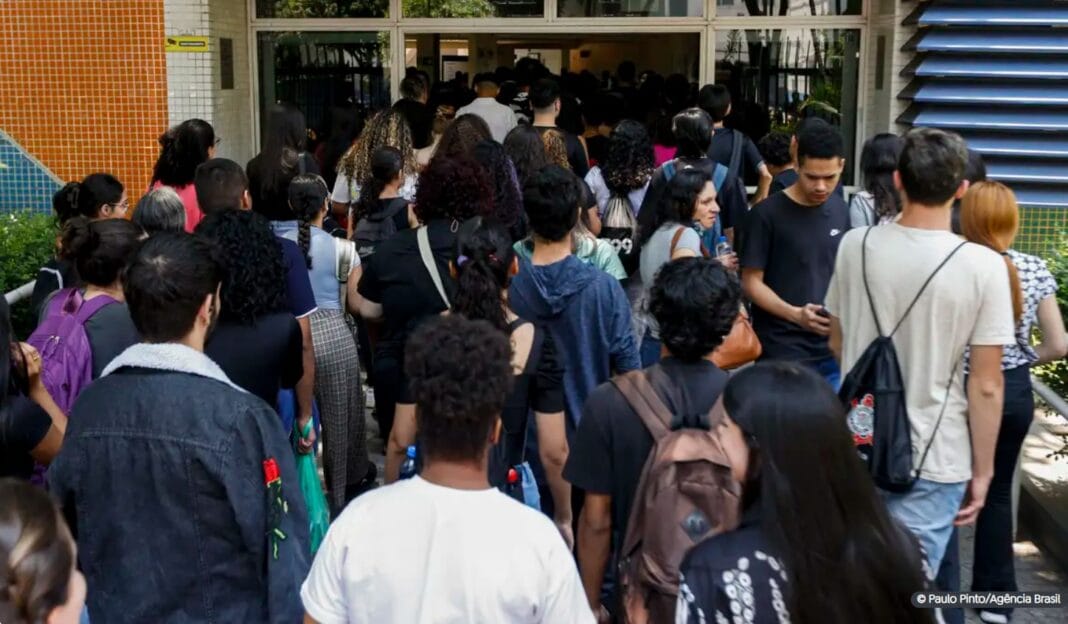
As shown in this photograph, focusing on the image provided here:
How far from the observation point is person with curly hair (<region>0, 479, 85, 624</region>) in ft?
6.66

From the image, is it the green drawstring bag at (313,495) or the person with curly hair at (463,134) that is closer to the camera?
the green drawstring bag at (313,495)

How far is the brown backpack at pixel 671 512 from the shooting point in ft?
9.87

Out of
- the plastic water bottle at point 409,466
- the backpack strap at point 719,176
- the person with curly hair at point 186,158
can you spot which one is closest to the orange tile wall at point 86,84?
the person with curly hair at point 186,158

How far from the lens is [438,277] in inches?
190

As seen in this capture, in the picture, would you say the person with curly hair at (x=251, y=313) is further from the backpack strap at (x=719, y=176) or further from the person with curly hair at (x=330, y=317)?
the backpack strap at (x=719, y=176)

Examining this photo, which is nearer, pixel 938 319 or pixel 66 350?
pixel 938 319

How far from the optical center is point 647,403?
134 inches

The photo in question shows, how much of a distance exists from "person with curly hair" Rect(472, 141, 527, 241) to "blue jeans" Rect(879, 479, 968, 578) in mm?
2266

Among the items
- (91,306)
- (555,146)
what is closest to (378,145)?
(555,146)

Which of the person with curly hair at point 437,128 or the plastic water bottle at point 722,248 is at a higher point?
the person with curly hair at point 437,128

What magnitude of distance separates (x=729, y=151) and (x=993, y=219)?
133 inches

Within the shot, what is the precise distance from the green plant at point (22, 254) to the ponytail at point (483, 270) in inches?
143

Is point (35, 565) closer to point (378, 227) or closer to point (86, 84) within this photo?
point (378, 227)

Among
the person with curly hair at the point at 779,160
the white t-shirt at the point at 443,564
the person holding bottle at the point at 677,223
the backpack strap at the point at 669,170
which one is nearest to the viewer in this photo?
the white t-shirt at the point at 443,564
